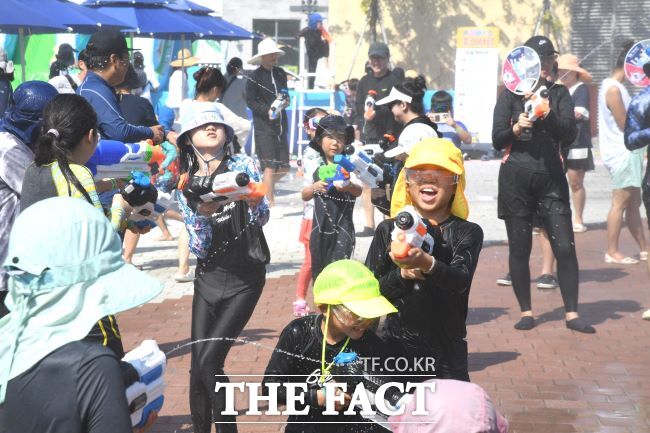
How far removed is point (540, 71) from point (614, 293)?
2.55 m

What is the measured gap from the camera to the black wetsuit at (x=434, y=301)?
4262 millimetres

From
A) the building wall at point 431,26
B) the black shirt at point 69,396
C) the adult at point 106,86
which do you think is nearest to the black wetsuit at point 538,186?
the adult at point 106,86

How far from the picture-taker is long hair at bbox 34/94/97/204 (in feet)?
15.4

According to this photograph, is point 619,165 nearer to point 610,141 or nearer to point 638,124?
point 610,141

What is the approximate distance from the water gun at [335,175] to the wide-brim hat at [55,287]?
469 cm

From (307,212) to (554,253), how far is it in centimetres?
192

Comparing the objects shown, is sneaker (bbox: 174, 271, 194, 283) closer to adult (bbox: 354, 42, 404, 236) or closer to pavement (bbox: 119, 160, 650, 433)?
pavement (bbox: 119, 160, 650, 433)

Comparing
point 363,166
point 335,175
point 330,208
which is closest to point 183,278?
point 330,208

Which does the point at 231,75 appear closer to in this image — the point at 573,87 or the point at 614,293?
the point at 573,87

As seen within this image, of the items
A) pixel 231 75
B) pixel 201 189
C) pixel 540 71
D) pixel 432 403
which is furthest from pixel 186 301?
pixel 432 403

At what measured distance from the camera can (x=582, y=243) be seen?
12109 mm

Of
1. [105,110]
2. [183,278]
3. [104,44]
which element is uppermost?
[104,44]

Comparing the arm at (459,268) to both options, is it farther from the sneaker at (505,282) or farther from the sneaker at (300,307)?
the sneaker at (505,282)

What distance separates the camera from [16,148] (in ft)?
17.4
